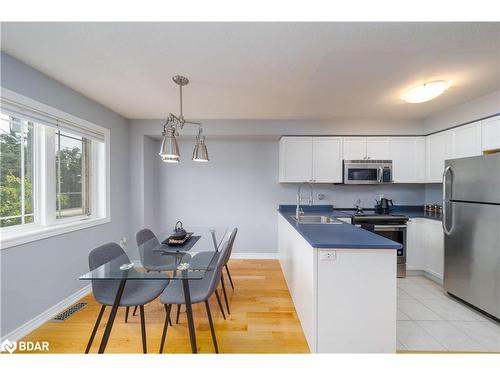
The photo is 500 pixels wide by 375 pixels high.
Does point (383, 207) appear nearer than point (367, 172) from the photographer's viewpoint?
No

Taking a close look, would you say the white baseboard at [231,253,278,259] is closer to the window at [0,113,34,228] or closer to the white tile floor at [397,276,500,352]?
the white tile floor at [397,276,500,352]

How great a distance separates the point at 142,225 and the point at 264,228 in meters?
2.01

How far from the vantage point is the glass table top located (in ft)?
4.70

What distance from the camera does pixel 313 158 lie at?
3354 millimetres

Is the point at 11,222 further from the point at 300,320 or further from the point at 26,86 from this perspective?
the point at 300,320

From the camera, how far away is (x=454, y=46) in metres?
1.55

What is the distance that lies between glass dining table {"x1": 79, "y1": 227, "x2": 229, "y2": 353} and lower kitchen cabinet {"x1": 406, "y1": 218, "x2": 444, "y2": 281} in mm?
2716

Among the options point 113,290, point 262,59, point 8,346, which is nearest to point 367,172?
point 262,59

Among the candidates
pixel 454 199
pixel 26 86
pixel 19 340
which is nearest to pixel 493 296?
pixel 454 199

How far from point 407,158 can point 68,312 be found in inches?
188

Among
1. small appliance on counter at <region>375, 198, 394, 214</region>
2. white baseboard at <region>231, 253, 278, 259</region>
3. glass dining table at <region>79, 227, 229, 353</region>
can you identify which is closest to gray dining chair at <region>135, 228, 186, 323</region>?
glass dining table at <region>79, 227, 229, 353</region>

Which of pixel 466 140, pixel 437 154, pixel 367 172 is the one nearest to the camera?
pixel 466 140

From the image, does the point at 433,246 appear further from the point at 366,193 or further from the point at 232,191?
the point at 232,191

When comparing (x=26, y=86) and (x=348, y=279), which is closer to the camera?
(x=348, y=279)
